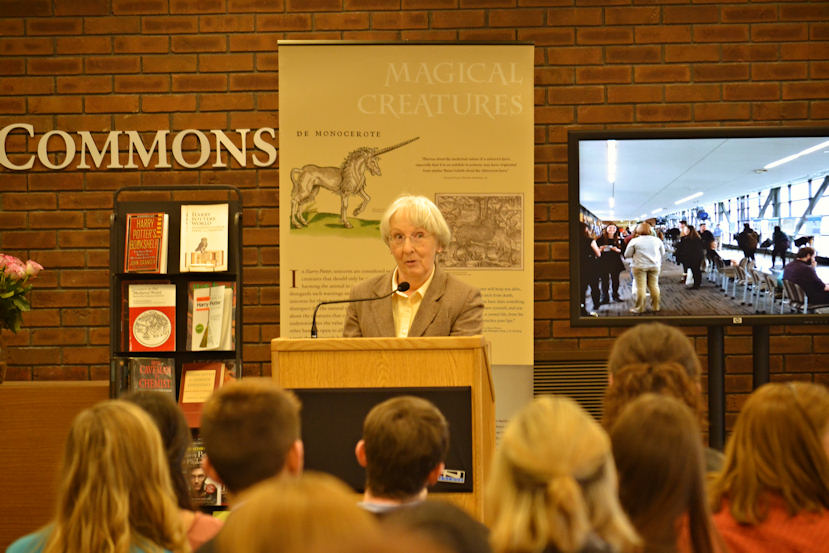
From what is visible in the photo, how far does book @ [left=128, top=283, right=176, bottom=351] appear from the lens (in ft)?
13.8

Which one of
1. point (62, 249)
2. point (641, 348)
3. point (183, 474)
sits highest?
point (62, 249)

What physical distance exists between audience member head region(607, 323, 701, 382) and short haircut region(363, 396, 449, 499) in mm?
550

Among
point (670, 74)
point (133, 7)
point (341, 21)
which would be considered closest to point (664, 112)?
point (670, 74)

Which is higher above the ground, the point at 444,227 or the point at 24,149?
the point at 24,149

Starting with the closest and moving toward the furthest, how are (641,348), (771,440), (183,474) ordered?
1. (771,440)
2. (183,474)
3. (641,348)

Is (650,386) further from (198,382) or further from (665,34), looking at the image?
(665,34)

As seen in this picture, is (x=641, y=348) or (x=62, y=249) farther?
(x=62, y=249)

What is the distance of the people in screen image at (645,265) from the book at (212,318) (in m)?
1.93

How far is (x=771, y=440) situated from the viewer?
6.07 ft

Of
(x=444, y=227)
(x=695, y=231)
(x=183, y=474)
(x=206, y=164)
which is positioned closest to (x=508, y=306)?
(x=695, y=231)

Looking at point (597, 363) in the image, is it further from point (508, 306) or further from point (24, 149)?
point (24, 149)

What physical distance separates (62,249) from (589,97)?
9.60 feet

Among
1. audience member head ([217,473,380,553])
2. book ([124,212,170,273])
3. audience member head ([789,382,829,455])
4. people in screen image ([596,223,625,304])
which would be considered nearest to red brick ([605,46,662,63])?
people in screen image ([596,223,625,304])

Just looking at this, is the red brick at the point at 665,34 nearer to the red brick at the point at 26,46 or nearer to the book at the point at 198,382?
the book at the point at 198,382
